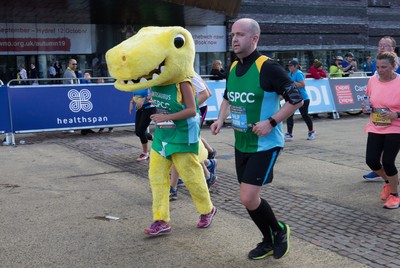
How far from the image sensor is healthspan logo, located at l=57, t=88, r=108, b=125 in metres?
12.1

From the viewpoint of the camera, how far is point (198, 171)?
16.5 feet

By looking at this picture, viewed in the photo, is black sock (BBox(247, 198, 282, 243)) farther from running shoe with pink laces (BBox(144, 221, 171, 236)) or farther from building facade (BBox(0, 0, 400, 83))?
building facade (BBox(0, 0, 400, 83))

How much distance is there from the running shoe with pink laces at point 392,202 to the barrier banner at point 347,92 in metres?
9.98

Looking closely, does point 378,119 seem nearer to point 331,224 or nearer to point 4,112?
point 331,224

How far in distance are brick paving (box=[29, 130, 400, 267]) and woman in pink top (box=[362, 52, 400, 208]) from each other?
60 centimetres

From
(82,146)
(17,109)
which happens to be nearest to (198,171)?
(82,146)

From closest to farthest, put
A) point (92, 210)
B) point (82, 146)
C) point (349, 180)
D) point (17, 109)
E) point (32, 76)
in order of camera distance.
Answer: point (92, 210), point (349, 180), point (82, 146), point (17, 109), point (32, 76)

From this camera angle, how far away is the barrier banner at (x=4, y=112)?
11.2 m

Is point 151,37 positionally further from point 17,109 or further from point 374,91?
point 17,109

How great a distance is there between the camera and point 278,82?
395 centimetres

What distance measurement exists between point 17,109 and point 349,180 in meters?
7.60

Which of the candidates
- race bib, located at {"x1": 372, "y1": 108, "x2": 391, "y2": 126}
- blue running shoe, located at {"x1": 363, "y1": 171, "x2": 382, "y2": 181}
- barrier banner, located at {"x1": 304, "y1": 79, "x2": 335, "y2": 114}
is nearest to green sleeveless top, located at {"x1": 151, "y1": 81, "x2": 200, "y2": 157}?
race bib, located at {"x1": 372, "y1": 108, "x2": 391, "y2": 126}

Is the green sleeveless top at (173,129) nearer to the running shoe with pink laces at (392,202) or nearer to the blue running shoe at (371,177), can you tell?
the running shoe with pink laces at (392,202)

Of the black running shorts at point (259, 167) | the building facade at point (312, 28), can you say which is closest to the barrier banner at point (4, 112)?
the black running shorts at point (259, 167)
